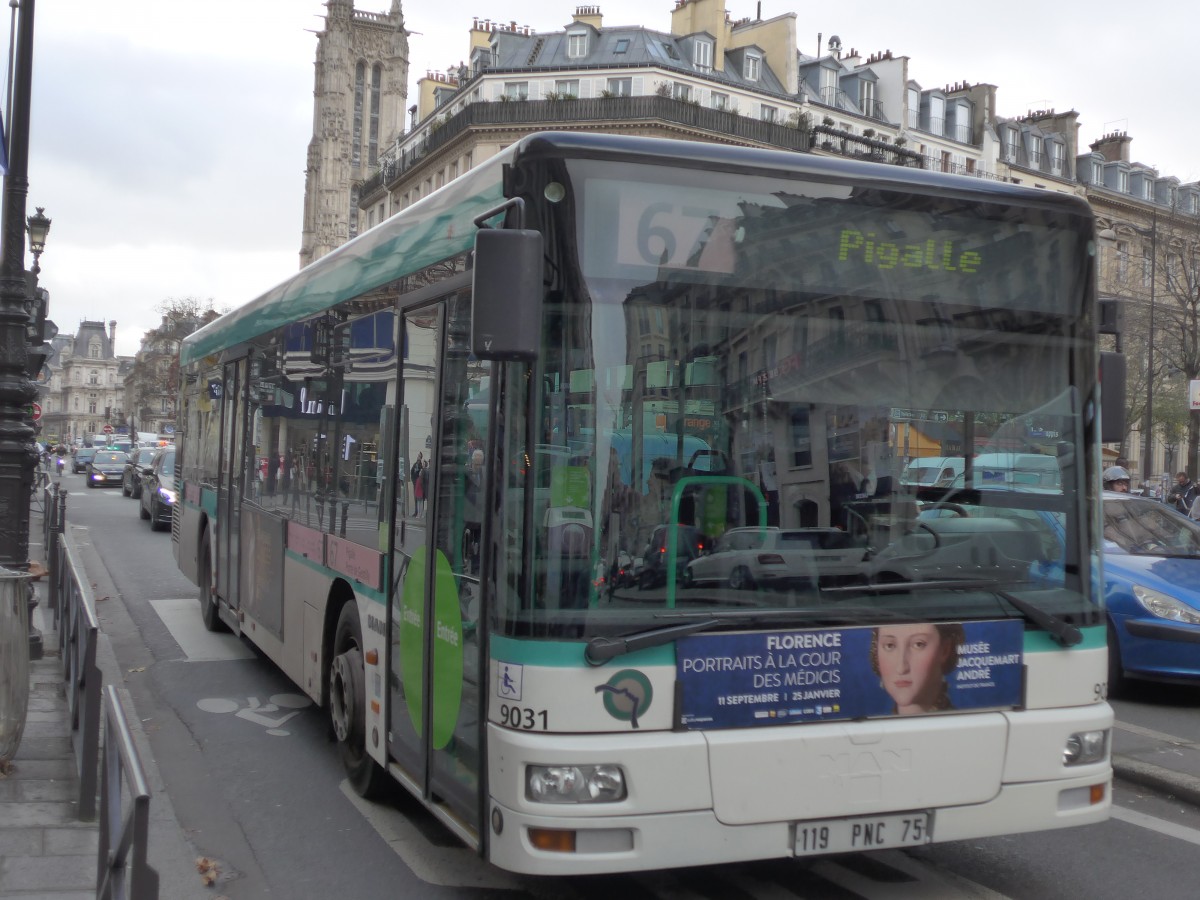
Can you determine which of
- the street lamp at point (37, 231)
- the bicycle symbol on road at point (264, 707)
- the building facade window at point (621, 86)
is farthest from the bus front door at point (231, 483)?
the building facade window at point (621, 86)

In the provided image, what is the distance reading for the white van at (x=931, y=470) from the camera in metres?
4.55

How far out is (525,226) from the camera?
13.9ft

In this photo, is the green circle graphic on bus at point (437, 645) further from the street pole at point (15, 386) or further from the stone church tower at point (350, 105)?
the stone church tower at point (350, 105)

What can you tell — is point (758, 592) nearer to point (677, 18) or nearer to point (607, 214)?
point (607, 214)

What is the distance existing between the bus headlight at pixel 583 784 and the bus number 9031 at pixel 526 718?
0.13m

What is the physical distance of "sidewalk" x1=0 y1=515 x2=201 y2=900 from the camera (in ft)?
15.9

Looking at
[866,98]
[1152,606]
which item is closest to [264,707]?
[1152,606]

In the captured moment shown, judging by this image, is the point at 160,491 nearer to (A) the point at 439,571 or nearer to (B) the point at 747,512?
(A) the point at 439,571

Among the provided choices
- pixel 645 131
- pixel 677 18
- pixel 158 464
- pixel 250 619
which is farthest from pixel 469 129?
pixel 250 619

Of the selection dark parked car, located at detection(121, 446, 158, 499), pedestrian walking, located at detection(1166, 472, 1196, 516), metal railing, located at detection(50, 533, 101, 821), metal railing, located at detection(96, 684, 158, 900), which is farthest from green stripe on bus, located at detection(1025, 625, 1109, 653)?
dark parked car, located at detection(121, 446, 158, 499)

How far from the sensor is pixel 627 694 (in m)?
4.09

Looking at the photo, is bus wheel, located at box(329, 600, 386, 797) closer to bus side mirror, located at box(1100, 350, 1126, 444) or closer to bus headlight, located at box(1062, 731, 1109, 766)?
bus headlight, located at box(1062, 731, 1109, 766)

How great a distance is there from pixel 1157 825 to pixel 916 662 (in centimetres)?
253

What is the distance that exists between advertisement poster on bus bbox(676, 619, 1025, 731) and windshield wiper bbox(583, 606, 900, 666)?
0.04 metres
